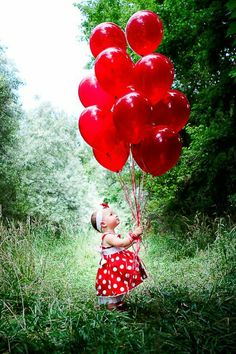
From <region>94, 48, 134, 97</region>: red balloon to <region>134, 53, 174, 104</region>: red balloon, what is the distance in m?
0.09

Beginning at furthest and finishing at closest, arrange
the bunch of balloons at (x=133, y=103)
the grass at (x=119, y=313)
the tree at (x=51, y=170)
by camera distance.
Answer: the tree at (x=51, y=170), the bunch of balloons at (x=133, y=103), the grass at (x=119, y=313)

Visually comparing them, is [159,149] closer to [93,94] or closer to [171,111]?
[171,111]

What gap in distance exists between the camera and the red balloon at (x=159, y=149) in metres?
3.12

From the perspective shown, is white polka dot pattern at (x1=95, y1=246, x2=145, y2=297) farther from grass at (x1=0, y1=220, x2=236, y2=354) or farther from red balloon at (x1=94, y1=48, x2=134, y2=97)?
red balloon at (x1=94, y1=48, x2=134, y2=97)

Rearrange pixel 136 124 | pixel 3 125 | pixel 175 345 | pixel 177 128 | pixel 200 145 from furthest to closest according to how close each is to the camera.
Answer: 1. pixel 3 125
2. pixel 200 145
3. pixel 177 128
4. pixel 136 124
5. pixel 175 345

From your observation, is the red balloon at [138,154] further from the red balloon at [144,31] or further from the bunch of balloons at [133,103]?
the red balloon at [144,31]

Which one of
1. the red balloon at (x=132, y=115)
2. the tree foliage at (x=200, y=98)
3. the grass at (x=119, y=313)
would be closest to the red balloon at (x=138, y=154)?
the red balloon at (x=132, y=115)

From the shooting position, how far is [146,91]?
10.8 feet

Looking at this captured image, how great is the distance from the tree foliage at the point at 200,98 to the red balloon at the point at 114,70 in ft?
3.50

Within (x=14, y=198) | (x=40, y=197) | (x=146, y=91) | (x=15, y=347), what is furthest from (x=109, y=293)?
(x=40, y=197)

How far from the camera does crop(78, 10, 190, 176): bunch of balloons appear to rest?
3.10 m

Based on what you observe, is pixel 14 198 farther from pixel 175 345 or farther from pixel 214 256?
pixel 175 345

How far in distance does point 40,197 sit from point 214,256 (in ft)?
25.2

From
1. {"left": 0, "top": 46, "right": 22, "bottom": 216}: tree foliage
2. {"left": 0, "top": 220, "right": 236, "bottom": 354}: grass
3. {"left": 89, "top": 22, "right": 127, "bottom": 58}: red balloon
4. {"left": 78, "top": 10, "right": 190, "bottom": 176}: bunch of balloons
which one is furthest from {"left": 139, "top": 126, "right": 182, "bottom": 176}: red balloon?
{"left": 0, "top": 46, "right": 22, "bottom": 216}: tree foliage
